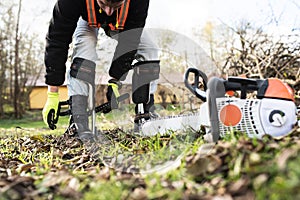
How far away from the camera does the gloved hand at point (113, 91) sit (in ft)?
9.88

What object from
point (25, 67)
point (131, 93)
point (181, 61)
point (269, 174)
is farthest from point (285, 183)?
point (25, 67)

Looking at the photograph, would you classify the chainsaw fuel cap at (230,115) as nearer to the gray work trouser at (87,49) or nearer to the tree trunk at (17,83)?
the gray work trouser at (87,49)

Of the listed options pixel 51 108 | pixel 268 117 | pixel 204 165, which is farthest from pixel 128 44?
pixel 204 165

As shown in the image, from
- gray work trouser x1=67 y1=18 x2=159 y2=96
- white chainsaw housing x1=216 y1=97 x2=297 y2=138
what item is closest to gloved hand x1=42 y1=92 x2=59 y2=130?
gray work trouser x1=67 y1=18 x2=159 y2=96

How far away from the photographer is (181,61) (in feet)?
8.52

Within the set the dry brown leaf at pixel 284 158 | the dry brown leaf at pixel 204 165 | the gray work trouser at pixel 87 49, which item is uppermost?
the gray work trouser at pixel 87 49

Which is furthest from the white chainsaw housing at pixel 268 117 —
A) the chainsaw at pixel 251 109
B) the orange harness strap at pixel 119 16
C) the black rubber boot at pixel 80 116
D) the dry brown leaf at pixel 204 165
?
the orange harness strap at pixel 119 16

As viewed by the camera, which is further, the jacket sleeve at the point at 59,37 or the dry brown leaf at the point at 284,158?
the jacket sleeve at the point at 59,37

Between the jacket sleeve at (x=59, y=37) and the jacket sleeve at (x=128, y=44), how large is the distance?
380mm

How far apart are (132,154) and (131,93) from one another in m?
1.18

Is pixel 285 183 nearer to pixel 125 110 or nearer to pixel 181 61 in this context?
pixel 181 61

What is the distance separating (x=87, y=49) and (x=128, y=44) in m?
0.33

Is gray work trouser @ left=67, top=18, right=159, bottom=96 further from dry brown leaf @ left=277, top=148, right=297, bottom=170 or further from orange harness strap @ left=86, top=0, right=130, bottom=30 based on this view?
dry brown leaf @ left=277, top=148, right=297, bottom=170

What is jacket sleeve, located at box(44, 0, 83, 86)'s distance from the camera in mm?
2646
